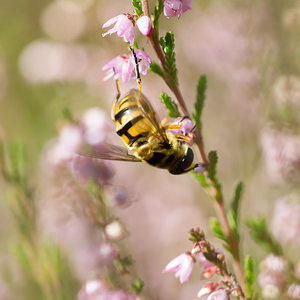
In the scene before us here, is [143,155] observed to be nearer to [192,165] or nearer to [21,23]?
[192,165]

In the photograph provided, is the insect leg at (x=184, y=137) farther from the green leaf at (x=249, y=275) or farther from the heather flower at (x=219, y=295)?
the heather flower at (x=219, y=295)

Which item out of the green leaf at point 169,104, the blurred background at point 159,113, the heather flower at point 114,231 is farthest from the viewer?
the blurred background at point 159,113

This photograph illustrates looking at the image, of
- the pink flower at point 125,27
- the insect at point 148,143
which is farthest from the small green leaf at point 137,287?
the pink flower at point 125,27

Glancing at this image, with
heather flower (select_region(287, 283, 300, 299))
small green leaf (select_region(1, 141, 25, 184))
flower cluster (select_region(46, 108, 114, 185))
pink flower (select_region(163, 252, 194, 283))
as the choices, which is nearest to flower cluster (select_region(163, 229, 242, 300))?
pink flower (select_region(163, 252, 194, 283))

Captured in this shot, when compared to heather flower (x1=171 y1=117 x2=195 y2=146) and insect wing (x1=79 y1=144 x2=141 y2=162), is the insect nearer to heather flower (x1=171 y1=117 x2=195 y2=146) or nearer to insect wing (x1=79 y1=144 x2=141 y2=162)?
insect wing (x1=79 y1=144 x2=141 y2=162)

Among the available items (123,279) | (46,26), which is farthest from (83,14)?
(123,279)

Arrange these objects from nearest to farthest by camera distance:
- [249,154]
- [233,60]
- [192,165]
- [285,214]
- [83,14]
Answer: [192,165], [285,214], [249,154], [233,60], [83,14]

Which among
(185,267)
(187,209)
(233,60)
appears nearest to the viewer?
(185,267)
